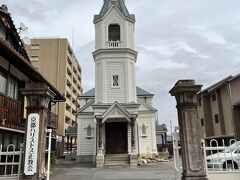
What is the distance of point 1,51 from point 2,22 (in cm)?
343

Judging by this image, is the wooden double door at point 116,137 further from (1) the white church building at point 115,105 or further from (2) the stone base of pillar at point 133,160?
(2) the stone base of pillar at point 133,160

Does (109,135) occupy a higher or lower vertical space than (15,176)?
higher

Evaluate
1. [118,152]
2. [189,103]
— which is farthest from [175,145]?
[118,152]

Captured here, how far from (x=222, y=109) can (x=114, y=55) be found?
12.6 m

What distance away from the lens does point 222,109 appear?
85.9 ft

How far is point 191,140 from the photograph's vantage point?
702 cm

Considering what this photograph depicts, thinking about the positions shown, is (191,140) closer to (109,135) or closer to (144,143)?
(109,135)

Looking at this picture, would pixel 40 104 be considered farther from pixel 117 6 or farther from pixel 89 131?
pixel 117 6

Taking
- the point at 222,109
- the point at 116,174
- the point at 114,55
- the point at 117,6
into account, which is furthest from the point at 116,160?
the point at 117,6

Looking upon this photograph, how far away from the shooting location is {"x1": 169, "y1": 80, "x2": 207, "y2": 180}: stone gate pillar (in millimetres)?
6852

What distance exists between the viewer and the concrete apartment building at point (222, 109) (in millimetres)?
23609

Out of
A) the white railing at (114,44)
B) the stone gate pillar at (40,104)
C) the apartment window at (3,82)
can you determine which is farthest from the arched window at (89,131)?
the stone gate pillar at (40,104)

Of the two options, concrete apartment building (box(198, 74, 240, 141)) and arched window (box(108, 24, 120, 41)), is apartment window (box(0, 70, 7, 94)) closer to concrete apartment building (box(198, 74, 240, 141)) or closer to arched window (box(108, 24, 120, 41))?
arched window (box(108, 24, 120, 41))

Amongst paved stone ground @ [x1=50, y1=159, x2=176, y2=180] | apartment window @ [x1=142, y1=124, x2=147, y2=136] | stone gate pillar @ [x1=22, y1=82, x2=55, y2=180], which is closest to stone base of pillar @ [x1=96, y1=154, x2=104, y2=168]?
paved stone ground @ [x1=50, y1=159, x2=176, y2=180]
